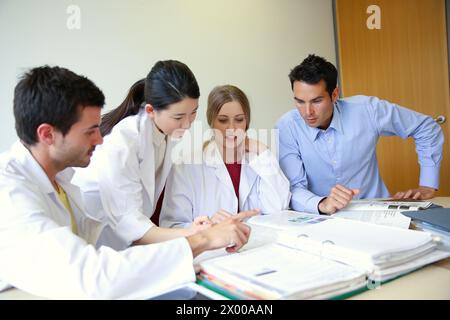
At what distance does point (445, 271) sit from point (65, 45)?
2.08 metres

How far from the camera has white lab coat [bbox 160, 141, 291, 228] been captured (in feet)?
4.92

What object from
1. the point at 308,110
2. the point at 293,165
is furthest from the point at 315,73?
the point at 293,165

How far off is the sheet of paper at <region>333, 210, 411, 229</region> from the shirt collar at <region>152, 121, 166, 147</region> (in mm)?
697

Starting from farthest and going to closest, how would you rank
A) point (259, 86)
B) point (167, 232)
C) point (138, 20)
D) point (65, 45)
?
→ point (259, 86) → point (138, 20) → point (65, 45) → point (167, 232)

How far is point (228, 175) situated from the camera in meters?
1.60

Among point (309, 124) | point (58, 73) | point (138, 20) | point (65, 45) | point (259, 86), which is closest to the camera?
point (58, 73)

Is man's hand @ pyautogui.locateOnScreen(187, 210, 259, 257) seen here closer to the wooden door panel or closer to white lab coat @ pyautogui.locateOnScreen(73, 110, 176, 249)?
white lab coat @ pyautogui.locateOnScreen(73, 110, 176, 249)

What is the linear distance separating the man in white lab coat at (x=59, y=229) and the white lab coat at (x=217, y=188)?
18.7 inches

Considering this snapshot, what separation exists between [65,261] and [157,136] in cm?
75

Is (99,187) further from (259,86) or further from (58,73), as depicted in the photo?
(259,86)

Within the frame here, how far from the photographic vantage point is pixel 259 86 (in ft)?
9.42

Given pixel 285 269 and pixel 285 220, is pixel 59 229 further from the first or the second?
pixel 285 220

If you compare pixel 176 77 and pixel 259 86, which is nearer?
pixel 176 77
